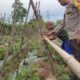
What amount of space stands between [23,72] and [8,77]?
0.35m

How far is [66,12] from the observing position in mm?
4438

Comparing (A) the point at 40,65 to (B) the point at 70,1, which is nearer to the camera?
(B) the point at 70,1

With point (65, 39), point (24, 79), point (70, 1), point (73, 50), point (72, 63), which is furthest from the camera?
point (65, 39)

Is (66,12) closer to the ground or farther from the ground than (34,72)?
farther from the ground

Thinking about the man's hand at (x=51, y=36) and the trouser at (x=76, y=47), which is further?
the man's hand at (x=51, y=36)

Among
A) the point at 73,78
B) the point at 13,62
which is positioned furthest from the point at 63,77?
the point at 13,62

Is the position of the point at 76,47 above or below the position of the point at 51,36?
below

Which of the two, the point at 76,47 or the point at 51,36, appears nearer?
the point at 76,47

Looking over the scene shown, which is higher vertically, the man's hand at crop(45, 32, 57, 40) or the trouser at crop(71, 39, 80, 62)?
the man's hand at crop(45, 32, 57, 40)

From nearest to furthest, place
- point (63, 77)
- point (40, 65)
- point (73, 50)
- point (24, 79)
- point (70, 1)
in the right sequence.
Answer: point (70, 1), point (73, 50), point (63, 77), point (24, 79), point (40, 65)

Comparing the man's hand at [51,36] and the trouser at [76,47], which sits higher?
the man's hand at [51,36]

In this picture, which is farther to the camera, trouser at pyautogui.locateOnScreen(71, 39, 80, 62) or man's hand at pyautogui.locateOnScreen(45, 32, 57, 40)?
man's hand at pyautogui.locateOnScreen(45, 32, 57, 40)

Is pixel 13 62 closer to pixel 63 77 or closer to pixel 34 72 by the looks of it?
pixel 34 72

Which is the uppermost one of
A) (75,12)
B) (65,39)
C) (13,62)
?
(75,12)
